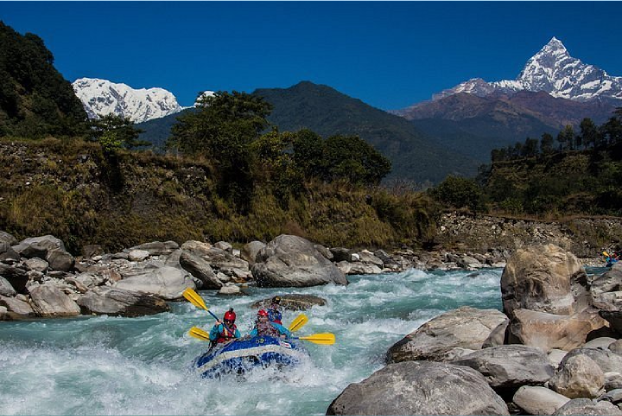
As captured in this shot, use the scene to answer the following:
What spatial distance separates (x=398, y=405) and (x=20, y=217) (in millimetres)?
14880

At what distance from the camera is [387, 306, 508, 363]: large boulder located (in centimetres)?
731

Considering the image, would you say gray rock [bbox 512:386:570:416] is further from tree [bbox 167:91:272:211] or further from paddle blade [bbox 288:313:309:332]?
tree [bbox 167:91:272:211]

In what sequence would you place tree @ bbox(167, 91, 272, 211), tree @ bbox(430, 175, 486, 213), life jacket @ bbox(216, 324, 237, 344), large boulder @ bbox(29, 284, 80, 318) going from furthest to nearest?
tree @ bbox(430, 175, 486, 213) < tree @ bbox(167, 91, 272, 211) < large boulder @ bbox(29, 284, 80, 318) < life jacket @ bbox(216, 324, 237, 344)

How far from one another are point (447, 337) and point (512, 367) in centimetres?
194

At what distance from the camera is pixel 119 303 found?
10875 millimetres

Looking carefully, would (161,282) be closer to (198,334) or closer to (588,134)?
(198,334)

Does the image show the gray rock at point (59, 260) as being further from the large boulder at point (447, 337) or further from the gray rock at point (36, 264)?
the large boulder at point (447, 337)

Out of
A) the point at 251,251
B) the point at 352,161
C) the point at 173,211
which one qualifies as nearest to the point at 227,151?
the point at 173,211

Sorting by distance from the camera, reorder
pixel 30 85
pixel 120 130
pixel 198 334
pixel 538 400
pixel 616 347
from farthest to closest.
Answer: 1. pixel 30 85
2. pixel 120 130
3. pixel 198 334
4. pixel 616 347
5. pixel 538 400

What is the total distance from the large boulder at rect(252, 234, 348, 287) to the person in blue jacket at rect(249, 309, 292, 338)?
6.86 meters

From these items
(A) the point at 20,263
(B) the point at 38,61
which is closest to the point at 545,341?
(A) the point at 20,263

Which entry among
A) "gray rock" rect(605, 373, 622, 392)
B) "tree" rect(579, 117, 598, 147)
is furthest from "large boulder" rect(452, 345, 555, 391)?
"tree" rect(579, 117, 598, 147)

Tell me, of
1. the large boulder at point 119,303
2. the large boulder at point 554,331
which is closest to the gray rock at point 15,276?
the large boulder at point 119,303

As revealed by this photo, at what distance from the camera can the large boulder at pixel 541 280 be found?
820 centimetres
